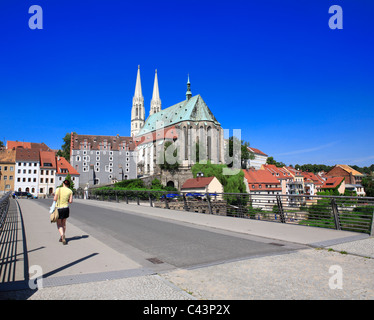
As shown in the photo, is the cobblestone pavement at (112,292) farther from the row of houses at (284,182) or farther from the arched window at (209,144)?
the arched window at (209,144)

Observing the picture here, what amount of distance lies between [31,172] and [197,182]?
45317mm

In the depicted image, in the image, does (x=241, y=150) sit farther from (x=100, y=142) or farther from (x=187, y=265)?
(x=187, y=265)

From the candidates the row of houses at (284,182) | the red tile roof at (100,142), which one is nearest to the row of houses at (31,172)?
the red tile roof at (100,142)

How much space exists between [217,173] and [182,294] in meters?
62.0

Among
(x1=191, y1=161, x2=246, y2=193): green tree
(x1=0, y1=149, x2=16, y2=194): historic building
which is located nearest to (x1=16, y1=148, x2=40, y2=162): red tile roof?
(x1=0, y1=149, x2=16, y2=194): historic building

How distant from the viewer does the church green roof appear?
281 feet

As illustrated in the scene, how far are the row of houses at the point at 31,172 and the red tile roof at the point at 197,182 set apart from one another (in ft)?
115

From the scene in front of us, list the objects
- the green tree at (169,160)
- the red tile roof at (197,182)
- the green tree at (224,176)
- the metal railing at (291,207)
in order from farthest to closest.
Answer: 1. the green tree at (169,160)
2. the red tile roof at (197,182)
3. the green tree at (224,176)
4. the metal railing at (291,207)

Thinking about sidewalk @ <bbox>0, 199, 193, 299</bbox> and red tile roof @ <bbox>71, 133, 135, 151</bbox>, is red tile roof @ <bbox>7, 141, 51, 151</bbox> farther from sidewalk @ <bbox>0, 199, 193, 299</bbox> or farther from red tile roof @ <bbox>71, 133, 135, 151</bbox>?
sidewalk @ <bbox>0, 199, 193, 299</bbox>

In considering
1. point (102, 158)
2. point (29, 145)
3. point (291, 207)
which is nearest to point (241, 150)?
point (102, 158)

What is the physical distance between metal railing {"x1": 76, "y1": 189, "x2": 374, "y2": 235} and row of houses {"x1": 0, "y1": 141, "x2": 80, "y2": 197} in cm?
6019

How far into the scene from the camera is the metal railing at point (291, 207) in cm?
977

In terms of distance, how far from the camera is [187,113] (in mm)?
87312

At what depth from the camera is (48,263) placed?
20.4 ft
